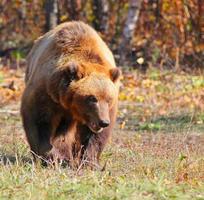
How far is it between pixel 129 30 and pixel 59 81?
9525 millimetres

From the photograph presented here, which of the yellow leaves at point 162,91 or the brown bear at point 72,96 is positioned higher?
the brown bear at point 72,96

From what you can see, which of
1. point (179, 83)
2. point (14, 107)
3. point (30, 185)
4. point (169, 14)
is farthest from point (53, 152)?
point (169, 14)

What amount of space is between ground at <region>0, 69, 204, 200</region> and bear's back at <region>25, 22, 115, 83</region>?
3.07ft

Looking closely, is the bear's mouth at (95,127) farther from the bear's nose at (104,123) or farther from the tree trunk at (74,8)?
the tree trunk at (74,8)

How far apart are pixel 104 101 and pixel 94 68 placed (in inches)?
14.3

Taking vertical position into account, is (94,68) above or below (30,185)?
above

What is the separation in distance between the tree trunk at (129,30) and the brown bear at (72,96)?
863 centimetres

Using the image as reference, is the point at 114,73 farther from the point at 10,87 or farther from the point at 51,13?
the point at 51,13

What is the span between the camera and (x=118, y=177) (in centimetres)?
643

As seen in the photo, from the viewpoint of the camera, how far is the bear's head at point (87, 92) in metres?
7.36

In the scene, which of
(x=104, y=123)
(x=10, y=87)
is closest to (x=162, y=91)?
(x=10, y=87)

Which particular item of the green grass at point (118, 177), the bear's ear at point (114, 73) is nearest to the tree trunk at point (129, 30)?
the green grass at point (118, 177)

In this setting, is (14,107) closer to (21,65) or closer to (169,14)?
(21,65)

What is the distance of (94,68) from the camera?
24.7 ft
